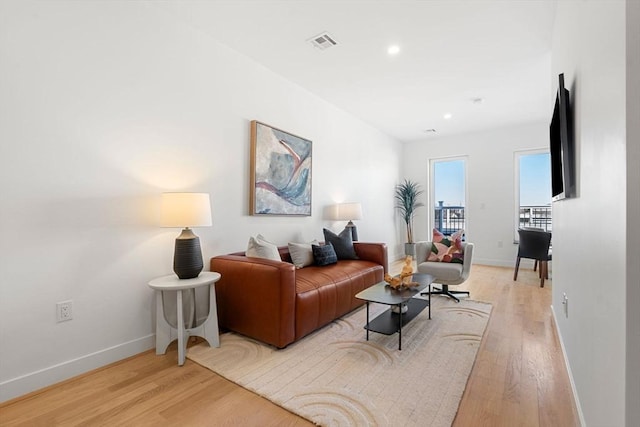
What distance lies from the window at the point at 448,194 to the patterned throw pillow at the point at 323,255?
3923 millimetres

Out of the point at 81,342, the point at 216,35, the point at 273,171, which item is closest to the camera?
the point at 81,342

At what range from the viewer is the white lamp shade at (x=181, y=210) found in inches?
86.2

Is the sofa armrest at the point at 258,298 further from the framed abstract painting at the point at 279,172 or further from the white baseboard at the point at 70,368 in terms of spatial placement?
the framed abstract painting at the point at 279,172

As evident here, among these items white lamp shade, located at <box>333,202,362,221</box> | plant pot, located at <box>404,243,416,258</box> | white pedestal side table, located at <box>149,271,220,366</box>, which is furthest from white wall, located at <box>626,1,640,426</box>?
plant pot, located at <box>404,243,416,258</box>

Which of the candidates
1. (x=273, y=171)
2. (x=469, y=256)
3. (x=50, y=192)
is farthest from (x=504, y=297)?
(x=50, y=192)

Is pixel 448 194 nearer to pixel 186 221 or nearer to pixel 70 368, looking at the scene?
pixel 186 221

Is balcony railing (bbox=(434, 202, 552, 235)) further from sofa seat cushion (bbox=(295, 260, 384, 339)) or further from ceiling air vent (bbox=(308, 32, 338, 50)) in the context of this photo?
ceiling air vent (bbox=(308, 32, 338, 50))

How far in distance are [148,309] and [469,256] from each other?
3.33 metres

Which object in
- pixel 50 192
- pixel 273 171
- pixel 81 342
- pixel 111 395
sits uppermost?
pixel 273 171

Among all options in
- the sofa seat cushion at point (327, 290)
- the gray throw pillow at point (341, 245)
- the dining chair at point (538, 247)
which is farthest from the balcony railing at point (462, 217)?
the sofa seat cushion at point (327, 290)

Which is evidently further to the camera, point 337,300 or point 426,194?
point 426,194

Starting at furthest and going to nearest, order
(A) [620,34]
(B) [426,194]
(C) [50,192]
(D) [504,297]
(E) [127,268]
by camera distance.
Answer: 1. (B) [426,194]
2. (D) [504,297]
3. (E) [127,268]
4. (C) [50,192]
5. (A) [620,34]

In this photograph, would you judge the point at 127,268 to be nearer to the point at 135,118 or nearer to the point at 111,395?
the point at 111,395

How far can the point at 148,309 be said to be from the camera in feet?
7.75
